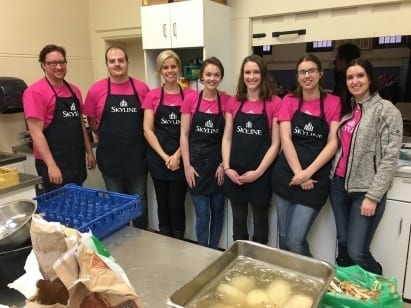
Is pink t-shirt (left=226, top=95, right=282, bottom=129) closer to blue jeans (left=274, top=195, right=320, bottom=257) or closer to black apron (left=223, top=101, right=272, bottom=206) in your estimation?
black apron (left=223, top=101, right=272, bottom=206)

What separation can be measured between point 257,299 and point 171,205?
1.50 meters

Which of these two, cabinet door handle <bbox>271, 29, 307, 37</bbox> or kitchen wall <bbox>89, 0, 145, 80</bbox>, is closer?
cabinet door handle <bbox>271, 29, 307, 37</bbox>

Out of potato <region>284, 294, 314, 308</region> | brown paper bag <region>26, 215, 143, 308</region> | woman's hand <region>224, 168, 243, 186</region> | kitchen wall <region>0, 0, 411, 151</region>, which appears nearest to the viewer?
brown paper bag <region>26, 215, 143, 308</region>

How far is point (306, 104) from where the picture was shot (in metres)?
1.84

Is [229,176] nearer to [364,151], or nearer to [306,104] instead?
[306,104]

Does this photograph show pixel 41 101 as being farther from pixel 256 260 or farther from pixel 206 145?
pixel 256 260

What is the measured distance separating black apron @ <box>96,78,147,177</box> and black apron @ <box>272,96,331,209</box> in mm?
957

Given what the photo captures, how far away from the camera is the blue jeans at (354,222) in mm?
1744

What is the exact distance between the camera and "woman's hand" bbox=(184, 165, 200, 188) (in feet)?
6.99

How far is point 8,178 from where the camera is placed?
175 cm

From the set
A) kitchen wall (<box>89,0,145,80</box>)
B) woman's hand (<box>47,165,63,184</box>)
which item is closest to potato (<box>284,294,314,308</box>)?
woman's hand (<box>47,165,63,184</box>)

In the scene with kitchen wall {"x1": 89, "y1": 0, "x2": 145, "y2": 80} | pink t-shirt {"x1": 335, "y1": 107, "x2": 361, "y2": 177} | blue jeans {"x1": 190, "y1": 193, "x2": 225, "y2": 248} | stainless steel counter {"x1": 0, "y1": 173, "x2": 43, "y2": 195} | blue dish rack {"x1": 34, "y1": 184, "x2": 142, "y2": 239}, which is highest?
kitchen wall {"x1": 89, "y1": 0, "x2": 145, "y2": 80}

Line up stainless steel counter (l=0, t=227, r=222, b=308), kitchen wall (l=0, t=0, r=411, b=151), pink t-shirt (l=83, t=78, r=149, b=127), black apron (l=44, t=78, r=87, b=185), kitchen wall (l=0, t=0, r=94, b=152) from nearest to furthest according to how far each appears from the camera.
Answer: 1. stainless steel counter (l=0, t=227, r=222, b=308)
2. black apron (l=44, t=78, r=87, b=185)
3. pink t-shirt (l=83, t=78, r=149, b=127)
4. kitchen wall (l=0, t=0, r=411, b=151)
5. kitchen wall (l=0, t=0, r=94, b=152)

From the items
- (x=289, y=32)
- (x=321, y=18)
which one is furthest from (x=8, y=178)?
(x=321, y=18)
